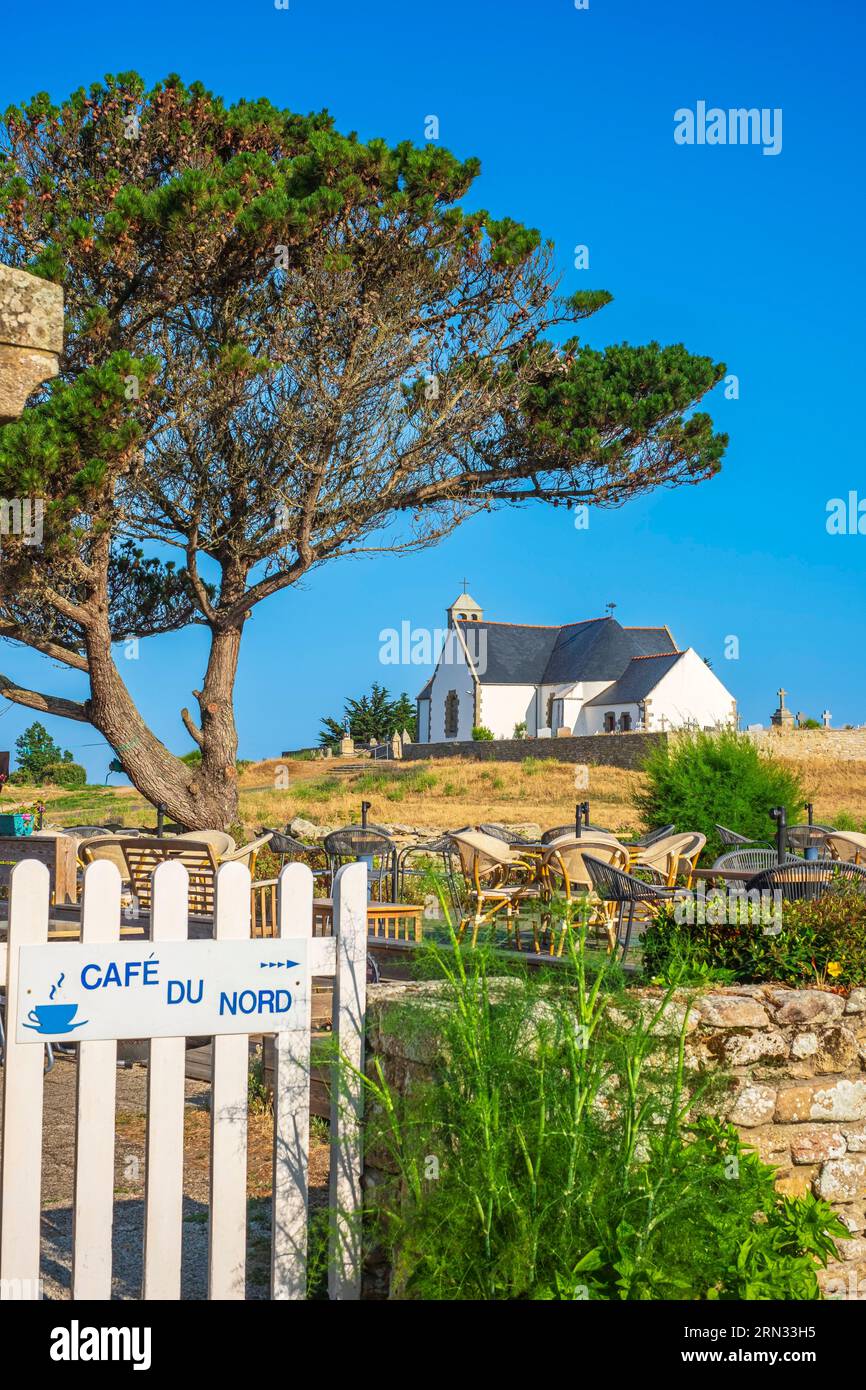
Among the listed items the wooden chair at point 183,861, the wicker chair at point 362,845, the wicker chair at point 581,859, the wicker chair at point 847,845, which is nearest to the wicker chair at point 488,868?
the wicker chair at point 581,859

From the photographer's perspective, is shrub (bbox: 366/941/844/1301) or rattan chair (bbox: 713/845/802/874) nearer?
shrub (bbox: 366/941/844/1301)

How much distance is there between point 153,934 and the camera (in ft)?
9.16

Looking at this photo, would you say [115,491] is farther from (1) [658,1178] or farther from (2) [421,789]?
(2) [421,789]

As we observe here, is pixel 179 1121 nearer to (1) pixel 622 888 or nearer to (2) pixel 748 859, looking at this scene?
(1) pixel 622 888

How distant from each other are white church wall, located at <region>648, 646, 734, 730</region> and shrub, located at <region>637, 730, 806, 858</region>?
36250mm

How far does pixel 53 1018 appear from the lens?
2.70 m

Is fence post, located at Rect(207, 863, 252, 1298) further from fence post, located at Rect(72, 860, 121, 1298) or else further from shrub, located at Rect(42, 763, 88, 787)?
shrub, located at Rect(42, 763, 88, 787)

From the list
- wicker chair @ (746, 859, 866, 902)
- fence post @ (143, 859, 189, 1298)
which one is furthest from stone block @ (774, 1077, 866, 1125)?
wicker chair @ (746, 859, 866, 902)

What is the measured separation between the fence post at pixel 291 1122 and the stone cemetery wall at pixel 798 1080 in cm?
40

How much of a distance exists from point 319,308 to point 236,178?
200 centimetres

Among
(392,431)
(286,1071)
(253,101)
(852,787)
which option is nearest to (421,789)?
(852,787)

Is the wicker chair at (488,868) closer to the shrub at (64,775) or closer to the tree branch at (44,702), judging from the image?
the tree branch at (44,702)

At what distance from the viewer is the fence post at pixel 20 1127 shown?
2.64 meters

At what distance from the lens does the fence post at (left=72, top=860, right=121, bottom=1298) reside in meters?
2.71
